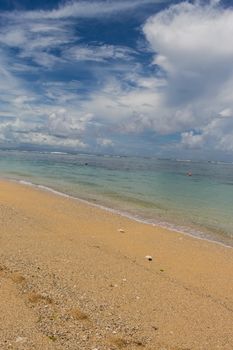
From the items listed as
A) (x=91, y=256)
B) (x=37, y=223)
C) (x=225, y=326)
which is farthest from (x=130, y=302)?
(x=37, y=223)

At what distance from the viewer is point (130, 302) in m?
9.80

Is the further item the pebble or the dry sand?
the dry sand

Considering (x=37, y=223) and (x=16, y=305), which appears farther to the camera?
(x=37, y=223)

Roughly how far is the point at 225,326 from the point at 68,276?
4359 millimetres

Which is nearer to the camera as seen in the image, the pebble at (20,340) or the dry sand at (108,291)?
the pebble at (20,340)

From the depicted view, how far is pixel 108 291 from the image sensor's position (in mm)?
10305

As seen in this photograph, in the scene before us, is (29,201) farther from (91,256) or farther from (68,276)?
(68,276)

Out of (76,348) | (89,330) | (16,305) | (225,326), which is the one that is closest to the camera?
(76,348)

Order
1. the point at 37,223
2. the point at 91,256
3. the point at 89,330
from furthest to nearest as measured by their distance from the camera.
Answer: the point at 37,223
the point at 91,256
the point at 89,330

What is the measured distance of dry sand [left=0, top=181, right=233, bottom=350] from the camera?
26.2ft

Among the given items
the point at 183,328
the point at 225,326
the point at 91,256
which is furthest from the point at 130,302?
the point at 91,256

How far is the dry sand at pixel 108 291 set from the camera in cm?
798

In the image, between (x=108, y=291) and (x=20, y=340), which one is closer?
(x=20, y=340)

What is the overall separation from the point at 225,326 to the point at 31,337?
186 inches
